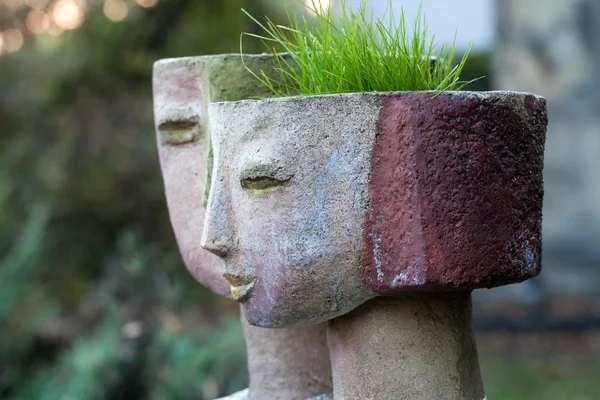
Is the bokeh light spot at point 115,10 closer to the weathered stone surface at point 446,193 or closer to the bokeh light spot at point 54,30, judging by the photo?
the bokeh light spot at point 54,30

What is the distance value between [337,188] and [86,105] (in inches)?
167

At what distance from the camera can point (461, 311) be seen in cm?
164

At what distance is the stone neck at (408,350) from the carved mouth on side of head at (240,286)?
23cm

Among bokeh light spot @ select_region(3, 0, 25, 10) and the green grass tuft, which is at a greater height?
bokeh light spot @ select_region(3, 0, 25, 10)

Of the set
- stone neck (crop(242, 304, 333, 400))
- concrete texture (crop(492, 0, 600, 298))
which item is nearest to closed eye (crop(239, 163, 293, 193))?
stone neck (crop(242, 304, 333, 400))

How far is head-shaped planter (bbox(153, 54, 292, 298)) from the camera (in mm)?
1825

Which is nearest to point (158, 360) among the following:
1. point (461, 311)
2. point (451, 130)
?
point (461, 311)

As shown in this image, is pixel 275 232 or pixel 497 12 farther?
pixel 497 12

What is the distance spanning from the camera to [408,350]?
1.56 m

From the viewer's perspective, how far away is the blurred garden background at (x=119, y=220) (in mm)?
4047

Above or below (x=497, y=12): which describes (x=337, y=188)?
below

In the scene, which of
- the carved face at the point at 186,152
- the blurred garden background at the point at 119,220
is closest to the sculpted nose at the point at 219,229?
the carved face at the point at 186,152

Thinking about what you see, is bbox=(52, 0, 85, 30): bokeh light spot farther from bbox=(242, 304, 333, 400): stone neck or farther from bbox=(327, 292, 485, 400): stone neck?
bbox=(327, 292, 485, 400): stone neck

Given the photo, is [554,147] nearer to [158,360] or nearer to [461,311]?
[158,360]
